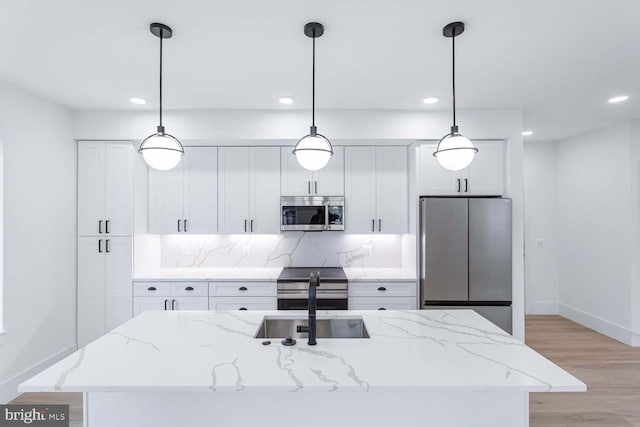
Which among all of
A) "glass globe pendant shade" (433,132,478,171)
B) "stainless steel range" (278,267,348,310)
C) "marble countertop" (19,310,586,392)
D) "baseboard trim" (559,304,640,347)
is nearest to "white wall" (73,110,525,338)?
"stainless steel range" (278,267,348,310)

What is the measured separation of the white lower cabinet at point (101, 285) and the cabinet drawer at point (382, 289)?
237cm

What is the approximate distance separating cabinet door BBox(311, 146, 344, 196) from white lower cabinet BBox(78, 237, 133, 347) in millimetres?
2159

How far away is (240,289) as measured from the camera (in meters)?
3.44

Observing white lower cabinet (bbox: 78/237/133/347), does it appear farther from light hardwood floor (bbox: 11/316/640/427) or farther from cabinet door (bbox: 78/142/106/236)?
light hardwood floor (bbox: 11/316/640/427)

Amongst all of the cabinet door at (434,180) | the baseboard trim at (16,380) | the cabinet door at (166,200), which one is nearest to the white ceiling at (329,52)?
the cabinet door at (434,180)

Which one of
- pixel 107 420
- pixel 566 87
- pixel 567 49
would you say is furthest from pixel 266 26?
pixel 566 87

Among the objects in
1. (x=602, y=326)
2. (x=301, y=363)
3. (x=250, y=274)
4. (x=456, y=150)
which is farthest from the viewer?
(x=602, y=326)

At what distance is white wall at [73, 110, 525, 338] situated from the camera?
11.1ft

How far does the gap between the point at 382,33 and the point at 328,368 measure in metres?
1.89

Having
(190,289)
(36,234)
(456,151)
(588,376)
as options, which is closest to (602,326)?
(588,376)

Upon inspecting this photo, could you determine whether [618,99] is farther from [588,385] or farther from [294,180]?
[294,180]

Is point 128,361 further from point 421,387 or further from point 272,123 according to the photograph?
point 272,123

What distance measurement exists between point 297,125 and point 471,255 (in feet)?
7.15

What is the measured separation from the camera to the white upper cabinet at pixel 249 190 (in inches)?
147
